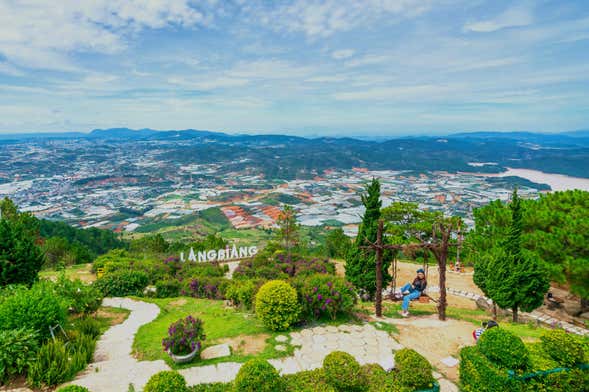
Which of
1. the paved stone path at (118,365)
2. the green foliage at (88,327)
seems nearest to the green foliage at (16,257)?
the green foliage at (88,327)

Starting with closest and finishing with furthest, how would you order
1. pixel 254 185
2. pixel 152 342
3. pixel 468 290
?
pixel 152 342, pixel 468 290, pixel 254 185

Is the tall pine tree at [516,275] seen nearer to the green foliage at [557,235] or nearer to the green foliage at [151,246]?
the green foliage at [557,235]

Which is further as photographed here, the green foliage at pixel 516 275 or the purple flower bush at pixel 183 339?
the green foliage at pixel 516 275

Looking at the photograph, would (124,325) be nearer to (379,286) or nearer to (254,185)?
(379,286)

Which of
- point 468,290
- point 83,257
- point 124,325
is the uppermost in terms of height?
point 124,325

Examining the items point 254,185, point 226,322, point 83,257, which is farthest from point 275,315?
point 254,185

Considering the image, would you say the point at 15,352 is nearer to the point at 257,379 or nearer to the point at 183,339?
the point at 183,339
